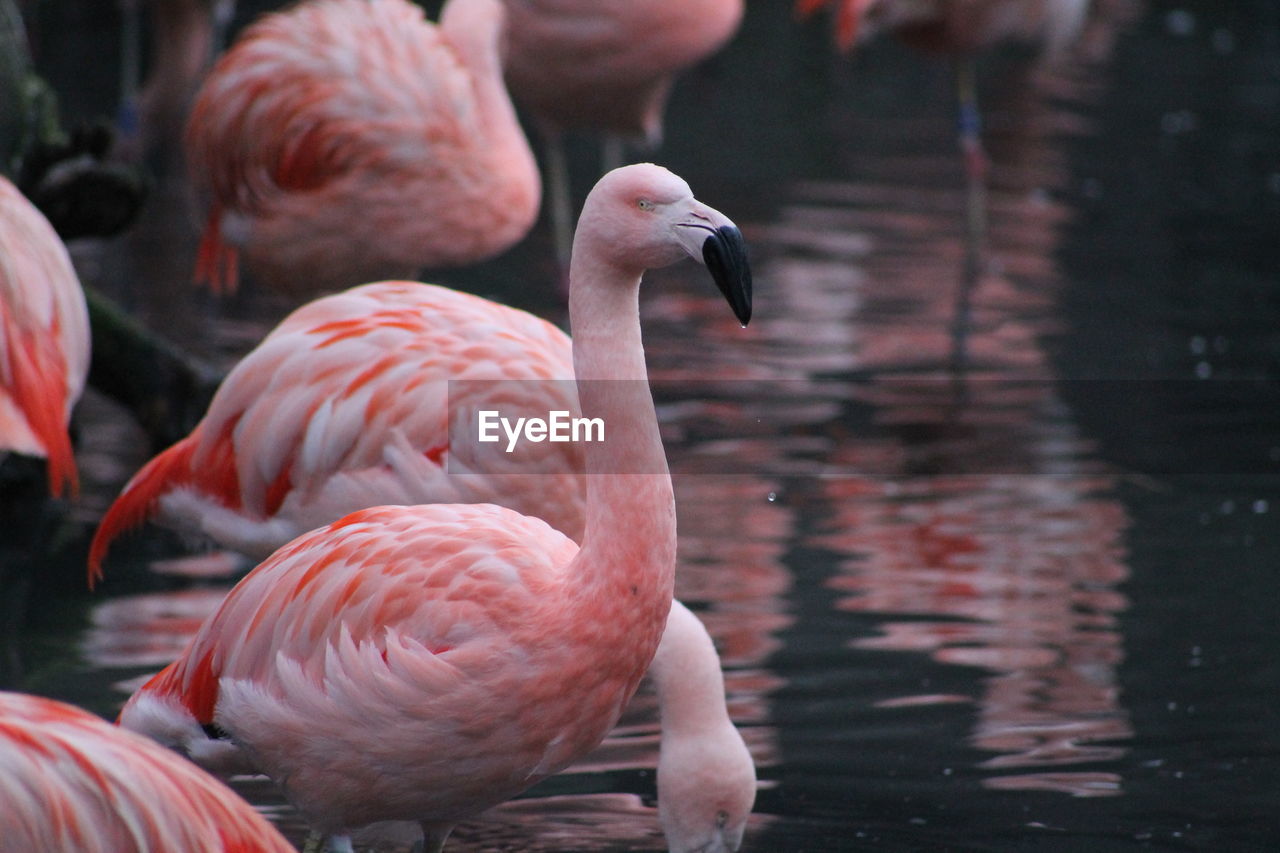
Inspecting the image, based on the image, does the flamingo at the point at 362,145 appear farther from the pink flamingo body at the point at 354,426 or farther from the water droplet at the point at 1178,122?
the water droplet at the point at 1178,122

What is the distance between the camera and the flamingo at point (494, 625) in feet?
8.58

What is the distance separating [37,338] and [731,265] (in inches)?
63.7

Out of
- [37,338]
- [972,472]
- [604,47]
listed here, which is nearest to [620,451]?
[37,338]

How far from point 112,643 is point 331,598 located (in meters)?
1.56

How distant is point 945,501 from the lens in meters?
5.30

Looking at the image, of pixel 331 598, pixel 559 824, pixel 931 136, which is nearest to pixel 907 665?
pixel 559 824

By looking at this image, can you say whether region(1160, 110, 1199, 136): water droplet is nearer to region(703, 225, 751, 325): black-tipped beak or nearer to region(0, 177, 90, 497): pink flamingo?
region(0, 177, 90, 497): pink flamingo

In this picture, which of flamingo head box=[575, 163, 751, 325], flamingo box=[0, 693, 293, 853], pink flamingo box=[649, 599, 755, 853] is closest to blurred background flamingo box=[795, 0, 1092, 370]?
pink flamingo box=[649, 599, 755, 853]

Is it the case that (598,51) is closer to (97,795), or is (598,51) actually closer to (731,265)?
(731,265)

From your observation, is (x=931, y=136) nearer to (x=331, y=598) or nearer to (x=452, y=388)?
(x=452, y=388)

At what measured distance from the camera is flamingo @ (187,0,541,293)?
15.8ft

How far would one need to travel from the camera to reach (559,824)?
339cm

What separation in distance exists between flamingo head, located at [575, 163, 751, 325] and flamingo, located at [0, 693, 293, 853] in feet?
3.15

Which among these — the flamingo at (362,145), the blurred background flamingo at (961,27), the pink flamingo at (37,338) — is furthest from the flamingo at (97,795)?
the blurred background flamingo at (961,27)
